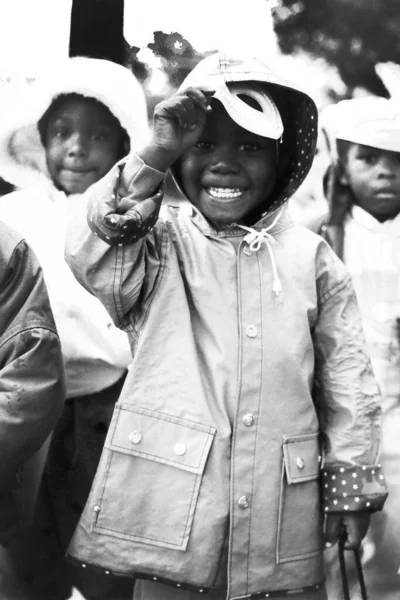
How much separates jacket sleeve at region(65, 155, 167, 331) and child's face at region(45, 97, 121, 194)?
1.95 ft

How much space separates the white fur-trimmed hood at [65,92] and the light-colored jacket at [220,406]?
516 mm

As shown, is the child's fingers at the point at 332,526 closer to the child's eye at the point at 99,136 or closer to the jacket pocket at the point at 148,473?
the jacket pocket at the point at 148,473

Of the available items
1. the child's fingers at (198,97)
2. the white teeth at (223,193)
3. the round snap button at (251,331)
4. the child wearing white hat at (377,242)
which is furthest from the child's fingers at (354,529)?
the child's fingers at (198,97)

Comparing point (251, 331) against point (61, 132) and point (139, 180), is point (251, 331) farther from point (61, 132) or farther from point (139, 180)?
point (61, 132)

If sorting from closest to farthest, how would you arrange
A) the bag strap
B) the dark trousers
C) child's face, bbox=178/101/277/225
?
1. child's face, bbox=178/101/277/225
2. the bag strap
3. the dark trousers

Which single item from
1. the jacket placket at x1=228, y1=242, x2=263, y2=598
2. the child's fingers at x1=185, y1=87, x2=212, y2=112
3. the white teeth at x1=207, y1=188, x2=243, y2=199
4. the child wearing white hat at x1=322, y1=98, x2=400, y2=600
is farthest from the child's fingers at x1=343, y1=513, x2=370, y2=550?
the child's fingers at x1=185, y1=87, x2=212, y2=112

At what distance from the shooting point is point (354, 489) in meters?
2.14

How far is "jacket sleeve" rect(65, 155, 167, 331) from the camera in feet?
6.39

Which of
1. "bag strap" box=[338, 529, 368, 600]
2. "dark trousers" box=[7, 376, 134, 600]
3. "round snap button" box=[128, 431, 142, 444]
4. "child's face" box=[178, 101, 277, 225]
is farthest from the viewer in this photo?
"dark trousers" box=[7, 376, 134, 600]

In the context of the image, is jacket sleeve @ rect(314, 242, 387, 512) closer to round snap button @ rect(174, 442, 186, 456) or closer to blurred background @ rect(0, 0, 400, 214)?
round snap button @ rect(174, 442, 186, 456)

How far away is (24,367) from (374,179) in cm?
129

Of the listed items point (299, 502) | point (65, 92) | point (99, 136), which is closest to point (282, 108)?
point (99, 136)

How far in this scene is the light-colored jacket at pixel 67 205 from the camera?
261cm

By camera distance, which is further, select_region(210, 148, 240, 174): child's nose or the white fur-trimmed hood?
the white fur-trimmed hood
